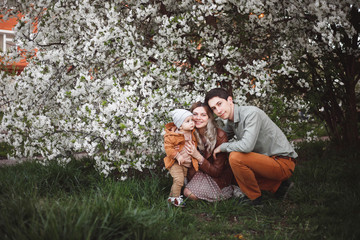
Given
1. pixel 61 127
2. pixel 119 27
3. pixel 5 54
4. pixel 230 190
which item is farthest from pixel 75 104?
pixel 230 190

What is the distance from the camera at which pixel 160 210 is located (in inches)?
137

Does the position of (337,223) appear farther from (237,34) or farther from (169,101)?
(237,34)

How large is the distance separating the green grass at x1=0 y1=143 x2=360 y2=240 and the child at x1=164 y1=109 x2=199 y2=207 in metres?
0.21

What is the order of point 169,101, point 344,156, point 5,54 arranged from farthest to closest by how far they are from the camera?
point 5,54, point 344,156, point 169,101

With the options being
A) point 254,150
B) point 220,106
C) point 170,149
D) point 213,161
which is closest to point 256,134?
point 254,150

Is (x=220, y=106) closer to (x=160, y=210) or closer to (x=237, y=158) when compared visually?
(x=237, y=158)

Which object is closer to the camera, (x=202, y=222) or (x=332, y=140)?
(x=202, y=222)

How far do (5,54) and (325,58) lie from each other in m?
5.22

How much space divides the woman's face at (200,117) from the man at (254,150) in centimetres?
11

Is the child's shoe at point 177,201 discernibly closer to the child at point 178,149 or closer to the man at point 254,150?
the child at point 178,149

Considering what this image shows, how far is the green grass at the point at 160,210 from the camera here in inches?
92.9

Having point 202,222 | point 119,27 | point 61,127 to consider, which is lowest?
point 202,222

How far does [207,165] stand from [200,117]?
0.56 metres

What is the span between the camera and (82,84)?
13.4 feet
